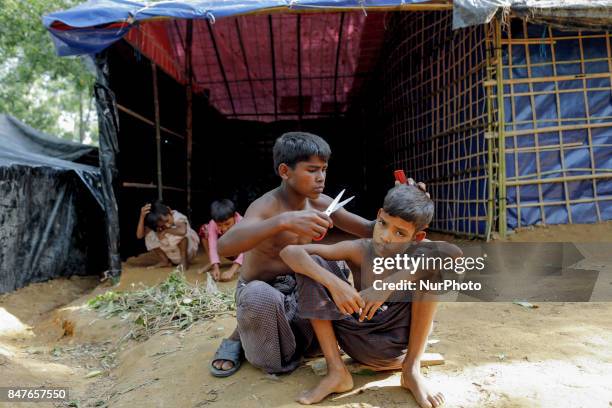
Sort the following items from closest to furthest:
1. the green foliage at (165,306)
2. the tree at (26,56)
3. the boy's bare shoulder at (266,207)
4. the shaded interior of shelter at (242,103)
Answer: the boy's bare shoulder at (266,207), the green foliage at (165,306), the shaded interior of shelter at (242,103), the tree at (26,56)

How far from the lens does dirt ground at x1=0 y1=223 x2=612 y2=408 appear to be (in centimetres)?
173

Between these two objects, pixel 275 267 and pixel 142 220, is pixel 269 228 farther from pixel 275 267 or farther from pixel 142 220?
pixel 142 220

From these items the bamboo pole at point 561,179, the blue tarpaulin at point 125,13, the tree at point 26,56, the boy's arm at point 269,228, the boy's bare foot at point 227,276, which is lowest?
the boy's bare foot at point 227,276

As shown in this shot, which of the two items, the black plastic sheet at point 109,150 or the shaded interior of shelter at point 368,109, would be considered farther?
the shaded interior of shelter at point 368,109

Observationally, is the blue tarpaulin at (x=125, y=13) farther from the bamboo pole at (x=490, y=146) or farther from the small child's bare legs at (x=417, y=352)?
the small child's bare legs at (x=417, y=352)

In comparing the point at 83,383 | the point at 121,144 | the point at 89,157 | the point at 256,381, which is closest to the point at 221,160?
the point at 89,157

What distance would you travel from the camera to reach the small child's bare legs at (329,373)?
1700mm

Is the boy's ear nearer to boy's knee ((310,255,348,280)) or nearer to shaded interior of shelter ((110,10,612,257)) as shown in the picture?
boy's knee ((310,255,348,280))

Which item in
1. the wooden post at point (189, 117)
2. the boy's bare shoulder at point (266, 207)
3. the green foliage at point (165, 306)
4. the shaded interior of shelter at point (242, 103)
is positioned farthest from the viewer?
the wooden post at point (189, 117)

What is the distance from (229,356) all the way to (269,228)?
720 millimetres

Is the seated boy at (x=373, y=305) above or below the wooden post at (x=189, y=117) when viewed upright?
below

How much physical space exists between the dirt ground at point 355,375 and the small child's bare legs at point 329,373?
49mm

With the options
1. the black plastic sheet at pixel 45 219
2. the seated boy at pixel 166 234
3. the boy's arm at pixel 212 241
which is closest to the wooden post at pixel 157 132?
the black plastic sheet at pixel 45 219

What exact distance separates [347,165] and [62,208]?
22.7 feet
